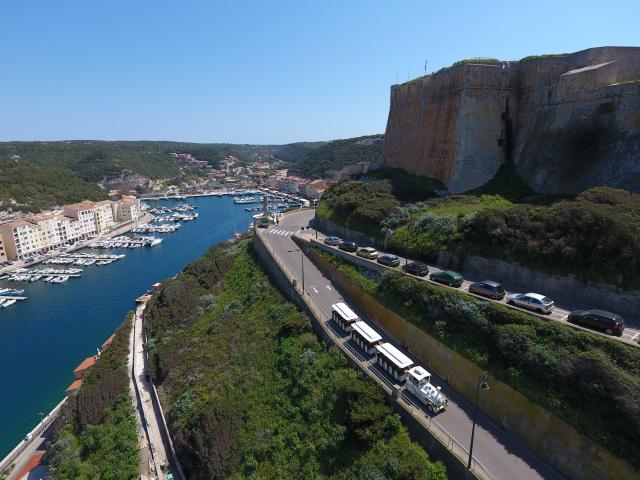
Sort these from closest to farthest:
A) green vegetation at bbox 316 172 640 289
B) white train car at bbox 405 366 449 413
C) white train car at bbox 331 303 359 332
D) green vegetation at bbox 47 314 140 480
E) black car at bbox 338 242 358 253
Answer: white train car at bbox 405 366 449 413, green vegetation at bbox 316 172 640 289, green vegetation at bbox 47 314 140 480, white train car at bbox 331 303 359 332, black car at bbox 338 242 358 253

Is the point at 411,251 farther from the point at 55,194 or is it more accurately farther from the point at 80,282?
the point at 55,194

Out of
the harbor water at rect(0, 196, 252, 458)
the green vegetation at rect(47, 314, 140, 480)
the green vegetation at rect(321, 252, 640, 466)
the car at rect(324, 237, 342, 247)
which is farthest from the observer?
the car at rect(324, 237, 342, 247)

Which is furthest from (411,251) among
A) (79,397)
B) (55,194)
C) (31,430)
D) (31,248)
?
(55,194)

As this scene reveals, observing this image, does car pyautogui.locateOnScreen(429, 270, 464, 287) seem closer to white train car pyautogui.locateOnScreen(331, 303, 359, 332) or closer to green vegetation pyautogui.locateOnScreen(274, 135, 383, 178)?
white train car pyautogui.locateOnScreen(331, 303, 359, 332)

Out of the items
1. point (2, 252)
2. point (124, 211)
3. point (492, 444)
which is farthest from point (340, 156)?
point (492, 444)

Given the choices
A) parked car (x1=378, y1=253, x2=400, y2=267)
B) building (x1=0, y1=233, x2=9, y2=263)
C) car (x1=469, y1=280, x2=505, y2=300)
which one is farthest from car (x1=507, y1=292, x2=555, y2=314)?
building (x1=0, y1=233, x2=9, y2=263)

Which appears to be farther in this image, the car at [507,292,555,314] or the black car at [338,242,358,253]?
the black car at [338,242,358,253]

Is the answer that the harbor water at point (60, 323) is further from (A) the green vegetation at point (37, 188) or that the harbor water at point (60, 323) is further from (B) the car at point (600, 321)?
(B) the car at point (600, 321)

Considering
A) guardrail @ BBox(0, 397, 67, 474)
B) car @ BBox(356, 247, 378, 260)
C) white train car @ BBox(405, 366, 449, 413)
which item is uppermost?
car @ BBox(356, 247, 378, 260)
